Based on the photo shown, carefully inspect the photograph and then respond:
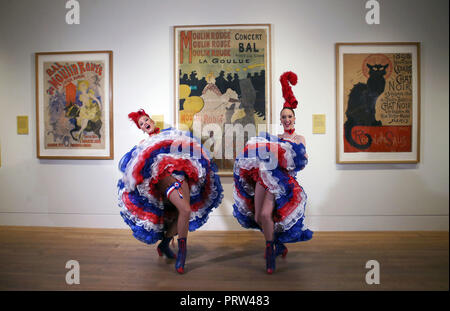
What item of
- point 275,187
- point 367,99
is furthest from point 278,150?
point 367,99

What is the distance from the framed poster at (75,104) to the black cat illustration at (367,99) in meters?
3.00

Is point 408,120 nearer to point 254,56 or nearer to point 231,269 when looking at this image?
point 254,56

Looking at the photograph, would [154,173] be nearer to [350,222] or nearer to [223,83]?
[223,83]

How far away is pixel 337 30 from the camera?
120 inches

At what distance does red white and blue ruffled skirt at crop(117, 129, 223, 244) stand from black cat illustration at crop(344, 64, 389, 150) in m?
1.97

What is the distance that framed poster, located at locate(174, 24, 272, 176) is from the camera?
3.07 metres

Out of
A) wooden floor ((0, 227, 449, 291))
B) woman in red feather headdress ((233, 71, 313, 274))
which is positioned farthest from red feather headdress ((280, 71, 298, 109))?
wooden floor ((0, 227, 449, 291))

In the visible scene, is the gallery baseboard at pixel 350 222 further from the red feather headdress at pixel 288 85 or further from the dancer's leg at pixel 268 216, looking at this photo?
the red feather headdress at pixel 288 85

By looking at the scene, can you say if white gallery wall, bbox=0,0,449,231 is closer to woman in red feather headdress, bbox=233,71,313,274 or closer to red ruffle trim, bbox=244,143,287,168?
woman in red feather headdress, bbox=233,71,313,274

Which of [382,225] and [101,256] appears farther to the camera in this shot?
[382,225]

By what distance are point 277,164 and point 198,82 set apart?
1.59 metres

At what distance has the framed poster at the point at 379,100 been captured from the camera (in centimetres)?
304

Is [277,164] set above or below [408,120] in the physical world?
below

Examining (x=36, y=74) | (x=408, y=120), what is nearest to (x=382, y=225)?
(x=408, y=120)
